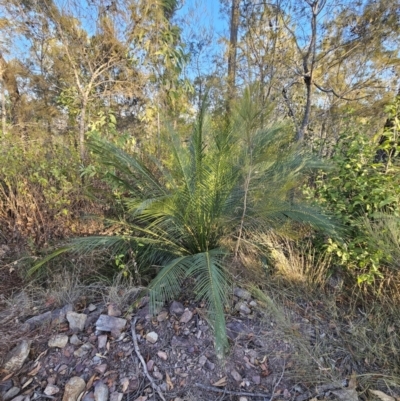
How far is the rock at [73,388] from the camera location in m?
1.32

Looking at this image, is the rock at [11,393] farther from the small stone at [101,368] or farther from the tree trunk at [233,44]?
the tree trunk at [233,44]

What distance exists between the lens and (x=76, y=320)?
168cm

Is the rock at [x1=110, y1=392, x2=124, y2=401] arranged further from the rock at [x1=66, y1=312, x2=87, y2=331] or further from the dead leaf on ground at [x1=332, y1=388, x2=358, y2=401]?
the dead leaf on ground at [x1=332, y1=388, x2=358, y2=401]

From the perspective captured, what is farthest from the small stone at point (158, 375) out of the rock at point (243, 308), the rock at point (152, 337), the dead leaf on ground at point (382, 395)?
the dead leaf on ground at point (382, 395)

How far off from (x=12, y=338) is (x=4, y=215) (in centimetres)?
134

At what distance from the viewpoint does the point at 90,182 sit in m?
2.78

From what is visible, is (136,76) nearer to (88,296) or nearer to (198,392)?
(88,296)

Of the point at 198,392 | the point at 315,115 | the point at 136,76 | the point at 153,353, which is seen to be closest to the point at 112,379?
the point at 153,353

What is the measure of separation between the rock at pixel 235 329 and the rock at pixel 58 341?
1007 mm

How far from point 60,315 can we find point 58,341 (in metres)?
0.21

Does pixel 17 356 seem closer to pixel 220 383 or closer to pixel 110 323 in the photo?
pixel 110 323

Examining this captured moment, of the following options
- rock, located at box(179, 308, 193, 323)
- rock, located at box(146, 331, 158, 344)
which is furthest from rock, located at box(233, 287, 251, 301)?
rock, located at box(146, 331, 158, 344)

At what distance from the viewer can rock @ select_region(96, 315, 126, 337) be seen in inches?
64.6

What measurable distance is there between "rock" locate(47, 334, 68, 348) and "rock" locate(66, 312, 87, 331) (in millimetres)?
73
